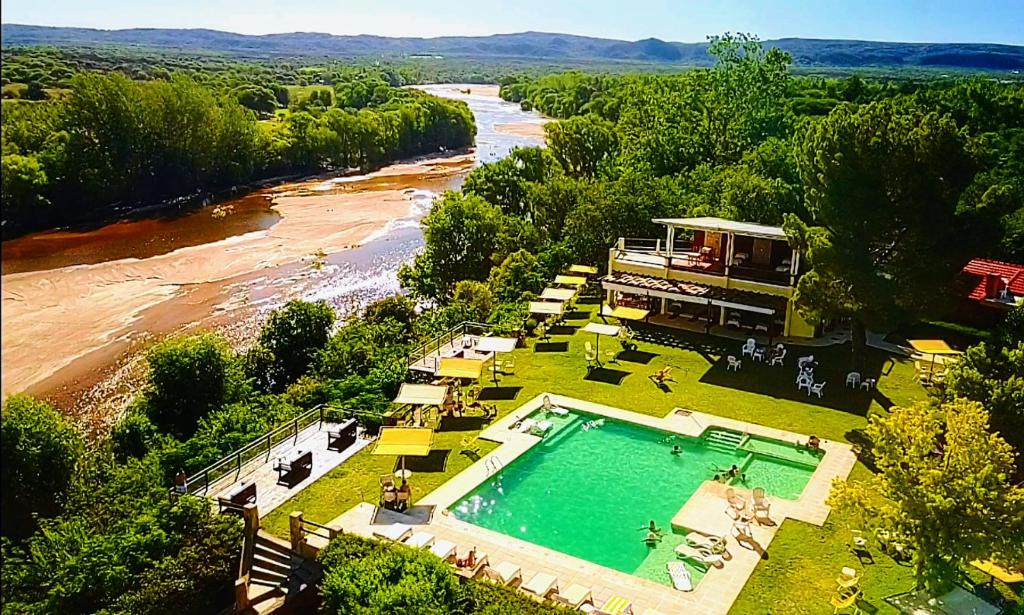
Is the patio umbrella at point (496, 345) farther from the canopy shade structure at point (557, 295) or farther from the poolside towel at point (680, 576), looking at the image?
the poolside towel at point (680, 576)

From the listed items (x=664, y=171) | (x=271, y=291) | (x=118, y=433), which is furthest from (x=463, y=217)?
(x=118, y=433)

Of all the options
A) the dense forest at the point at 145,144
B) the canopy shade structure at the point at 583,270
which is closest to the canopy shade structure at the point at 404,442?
the canopy shade structure at the point at 583,270

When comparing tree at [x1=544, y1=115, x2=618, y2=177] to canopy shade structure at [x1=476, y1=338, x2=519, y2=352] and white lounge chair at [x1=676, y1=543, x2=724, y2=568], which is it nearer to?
canopy shade structure at [x1=476, y1=338, x2=519, y2=352]

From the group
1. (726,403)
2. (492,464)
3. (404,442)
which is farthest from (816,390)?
(404,442)

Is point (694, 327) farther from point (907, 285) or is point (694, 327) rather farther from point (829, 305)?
point (907, 285)

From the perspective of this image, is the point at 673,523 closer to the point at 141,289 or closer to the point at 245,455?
the point at 245,455

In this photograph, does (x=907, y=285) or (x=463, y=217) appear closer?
(x=907, y=285)
